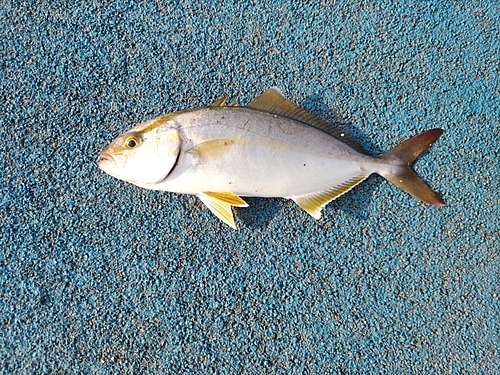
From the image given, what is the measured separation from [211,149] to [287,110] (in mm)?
437

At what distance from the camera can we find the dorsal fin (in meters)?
1.81

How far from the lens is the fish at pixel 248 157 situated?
5.56 feet

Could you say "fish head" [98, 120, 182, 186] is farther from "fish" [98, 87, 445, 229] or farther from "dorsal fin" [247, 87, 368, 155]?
"dorsal fin" [247, 87, 368, 155]

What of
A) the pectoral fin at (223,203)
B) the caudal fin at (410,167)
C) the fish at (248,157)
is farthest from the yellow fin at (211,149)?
the caudal fin at (410,167)

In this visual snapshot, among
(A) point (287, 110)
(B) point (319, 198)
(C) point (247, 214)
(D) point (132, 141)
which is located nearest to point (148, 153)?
(D) point (132, 141)

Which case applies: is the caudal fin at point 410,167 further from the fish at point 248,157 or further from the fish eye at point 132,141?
the fish eye at point 132,141

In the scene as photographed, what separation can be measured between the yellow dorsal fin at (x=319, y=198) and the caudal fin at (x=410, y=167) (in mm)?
198

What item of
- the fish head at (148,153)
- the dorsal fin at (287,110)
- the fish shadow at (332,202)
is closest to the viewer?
the fish head at (148,153)

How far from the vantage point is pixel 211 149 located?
1.72 m

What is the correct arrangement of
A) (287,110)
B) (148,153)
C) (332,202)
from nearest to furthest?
1. (148,153)
2. (287,110)
3. (332,202)

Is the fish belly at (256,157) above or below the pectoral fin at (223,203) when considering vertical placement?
above

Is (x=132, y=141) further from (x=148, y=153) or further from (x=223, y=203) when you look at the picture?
(x=223, y=203)

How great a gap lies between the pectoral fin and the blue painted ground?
0.18 meters

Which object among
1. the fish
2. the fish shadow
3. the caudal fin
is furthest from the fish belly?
the caudal fin
